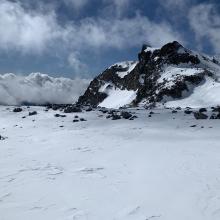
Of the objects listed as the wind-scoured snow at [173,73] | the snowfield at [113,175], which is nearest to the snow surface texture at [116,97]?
the wind-scoured snow at [173,73]

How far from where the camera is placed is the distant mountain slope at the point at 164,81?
8106cm

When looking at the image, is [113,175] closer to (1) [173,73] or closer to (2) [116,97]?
(1) [173,73]

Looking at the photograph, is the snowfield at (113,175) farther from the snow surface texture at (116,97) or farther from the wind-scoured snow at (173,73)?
the snow surface texture at (116,97)

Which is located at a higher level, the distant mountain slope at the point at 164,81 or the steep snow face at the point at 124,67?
the steep snow face at the point at 124,67

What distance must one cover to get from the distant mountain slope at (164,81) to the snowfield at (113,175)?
1803 inches

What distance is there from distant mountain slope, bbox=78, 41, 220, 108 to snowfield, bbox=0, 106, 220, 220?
45787mm

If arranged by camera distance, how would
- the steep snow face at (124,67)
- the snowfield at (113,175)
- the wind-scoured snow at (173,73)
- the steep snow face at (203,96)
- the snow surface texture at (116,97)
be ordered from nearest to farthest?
the snowfield at (113,175) → the steep snow face at (203,96) → the wind-scoured snow at (173,73) → the snow surface texture at (116,97) → the steep snow face at (124,67)

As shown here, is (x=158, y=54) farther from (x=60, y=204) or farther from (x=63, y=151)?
(x=60, y=204)

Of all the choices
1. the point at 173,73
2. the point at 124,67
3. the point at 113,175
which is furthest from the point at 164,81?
the point at 113,175

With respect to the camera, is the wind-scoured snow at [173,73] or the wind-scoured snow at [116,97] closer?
the wind-scoured snow at [173,73]

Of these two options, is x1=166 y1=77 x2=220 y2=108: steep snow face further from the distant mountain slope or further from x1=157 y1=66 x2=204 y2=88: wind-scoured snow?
x1=157 y1=66 x2=204 y2=88: wind-scoured snow

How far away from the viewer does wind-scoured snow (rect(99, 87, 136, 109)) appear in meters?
108

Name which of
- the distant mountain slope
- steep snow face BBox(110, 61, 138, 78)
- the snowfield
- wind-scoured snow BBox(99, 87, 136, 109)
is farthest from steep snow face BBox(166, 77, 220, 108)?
steep snow face BBox(110, 61, 138, 78)

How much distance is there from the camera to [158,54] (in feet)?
361
